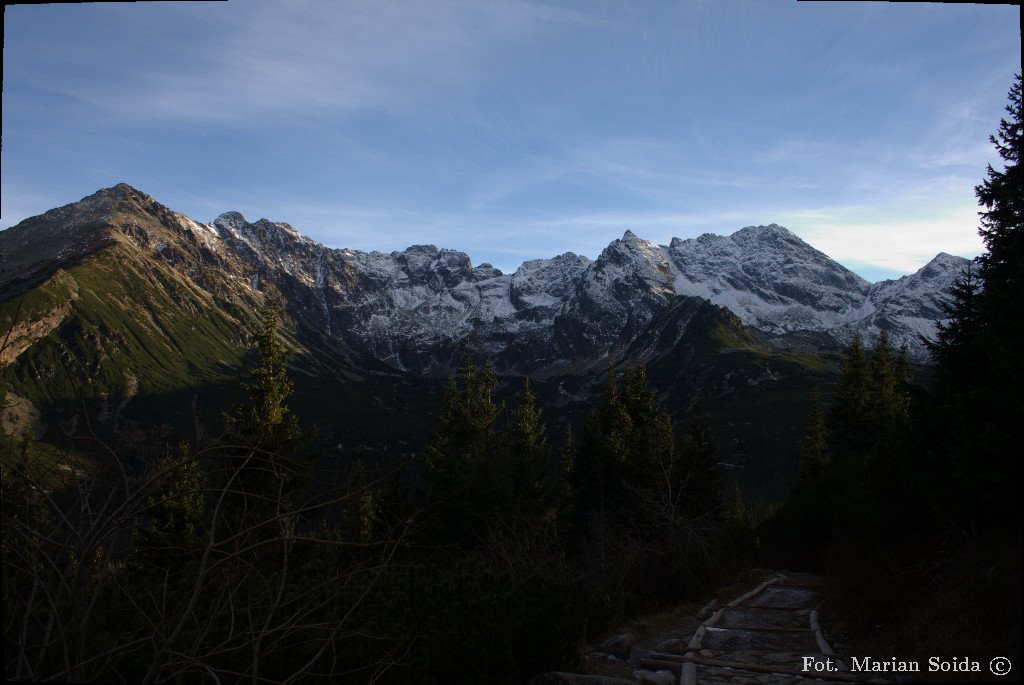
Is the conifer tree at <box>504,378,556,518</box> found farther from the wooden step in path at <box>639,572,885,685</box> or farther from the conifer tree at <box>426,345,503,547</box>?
the wooden step in path at <box>639,572,885,685</box>

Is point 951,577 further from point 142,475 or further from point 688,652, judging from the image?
point 142,475

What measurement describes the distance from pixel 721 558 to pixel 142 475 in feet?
78.5

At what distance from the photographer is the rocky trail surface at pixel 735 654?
9367 millimetres

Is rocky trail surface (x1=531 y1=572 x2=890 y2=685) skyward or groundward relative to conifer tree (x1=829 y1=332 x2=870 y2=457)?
groundward

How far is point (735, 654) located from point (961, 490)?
6.05 meters

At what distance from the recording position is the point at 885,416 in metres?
37.5

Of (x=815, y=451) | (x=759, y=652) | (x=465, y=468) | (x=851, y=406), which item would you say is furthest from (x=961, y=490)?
(x=815, y=451)

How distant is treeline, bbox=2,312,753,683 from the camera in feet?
13.1

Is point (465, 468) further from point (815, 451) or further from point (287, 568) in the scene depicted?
point (815, 451)

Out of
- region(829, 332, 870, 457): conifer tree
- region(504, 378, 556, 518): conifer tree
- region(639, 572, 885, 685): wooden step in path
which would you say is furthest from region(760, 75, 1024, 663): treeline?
region(829, 332, 870, 457): conifer tree

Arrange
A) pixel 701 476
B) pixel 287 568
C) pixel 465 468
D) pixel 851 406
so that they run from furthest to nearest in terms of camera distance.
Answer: pixel 851 406 < pixel 701 476 < pixel 465 468 < pixel 287 568

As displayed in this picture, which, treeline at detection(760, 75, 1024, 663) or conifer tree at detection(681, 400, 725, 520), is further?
conifer tree at detection(681, 400, 725, 520)

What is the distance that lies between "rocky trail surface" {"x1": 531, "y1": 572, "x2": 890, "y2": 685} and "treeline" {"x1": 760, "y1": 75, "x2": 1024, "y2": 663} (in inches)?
48.1

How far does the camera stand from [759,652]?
11773 millimetres
